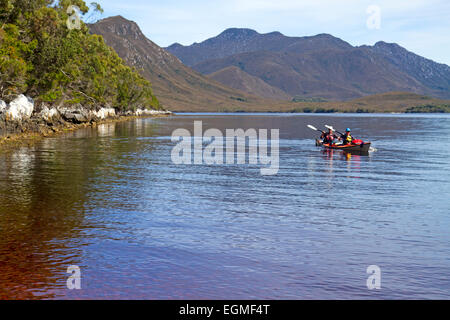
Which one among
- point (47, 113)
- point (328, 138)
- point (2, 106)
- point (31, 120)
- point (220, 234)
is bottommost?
point (220, 234)

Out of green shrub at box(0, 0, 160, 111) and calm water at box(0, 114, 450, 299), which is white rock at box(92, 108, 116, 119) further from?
calm water at box(0, 114, 450, 299)

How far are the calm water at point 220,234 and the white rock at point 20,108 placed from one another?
87.4 ft

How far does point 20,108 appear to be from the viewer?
202 feet

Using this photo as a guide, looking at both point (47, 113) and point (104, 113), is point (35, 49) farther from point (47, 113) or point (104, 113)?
point (104, 113)

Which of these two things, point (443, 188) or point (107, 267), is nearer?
point (107, 267)

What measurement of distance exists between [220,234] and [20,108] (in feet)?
169

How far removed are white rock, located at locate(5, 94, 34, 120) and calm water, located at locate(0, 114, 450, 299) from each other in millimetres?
26638

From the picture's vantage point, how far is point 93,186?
2769cm

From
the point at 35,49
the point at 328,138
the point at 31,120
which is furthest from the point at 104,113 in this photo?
the point at 328,138

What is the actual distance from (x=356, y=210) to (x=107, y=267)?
12.3 metres

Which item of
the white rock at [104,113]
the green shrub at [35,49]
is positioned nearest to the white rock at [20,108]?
the green shrub at [35,49]

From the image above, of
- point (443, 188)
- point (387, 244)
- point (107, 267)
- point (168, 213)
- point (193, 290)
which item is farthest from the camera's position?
point (443, 188)
